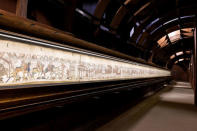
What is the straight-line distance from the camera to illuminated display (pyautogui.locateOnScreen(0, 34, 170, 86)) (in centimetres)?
205

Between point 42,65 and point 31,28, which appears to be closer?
point 31,28

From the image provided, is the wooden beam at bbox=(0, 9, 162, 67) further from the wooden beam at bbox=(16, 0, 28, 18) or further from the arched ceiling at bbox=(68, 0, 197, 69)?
the arched ceiling at bbox=(68, 0, 197, 69)

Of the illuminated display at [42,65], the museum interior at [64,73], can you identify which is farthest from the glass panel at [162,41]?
the illuminated display at [42,65]

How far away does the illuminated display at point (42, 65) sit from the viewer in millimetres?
2047

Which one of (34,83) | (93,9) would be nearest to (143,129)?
(34,83)

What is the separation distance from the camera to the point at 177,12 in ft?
34.3

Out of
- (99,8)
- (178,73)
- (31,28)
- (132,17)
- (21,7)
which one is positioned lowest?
(178,73)

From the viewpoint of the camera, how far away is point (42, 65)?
8.43 feet

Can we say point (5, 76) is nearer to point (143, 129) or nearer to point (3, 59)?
point (3, 59)

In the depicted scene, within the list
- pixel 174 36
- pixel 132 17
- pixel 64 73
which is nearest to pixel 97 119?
pixel 64 73

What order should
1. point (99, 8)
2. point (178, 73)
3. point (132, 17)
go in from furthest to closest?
point (178, 73) → point (132, 17) → point (99, 8)

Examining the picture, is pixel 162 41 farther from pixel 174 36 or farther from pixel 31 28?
pixel 31 28

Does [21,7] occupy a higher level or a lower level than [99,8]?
lower

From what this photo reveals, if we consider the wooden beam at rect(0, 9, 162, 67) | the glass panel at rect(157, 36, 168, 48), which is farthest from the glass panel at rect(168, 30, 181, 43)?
the wooden beam at rect(0, 9, 162, 67)
